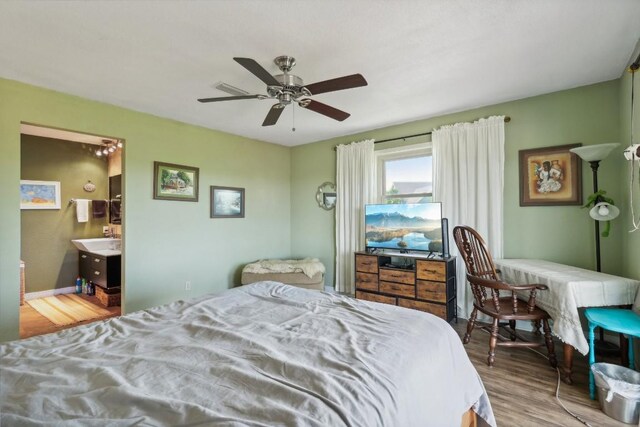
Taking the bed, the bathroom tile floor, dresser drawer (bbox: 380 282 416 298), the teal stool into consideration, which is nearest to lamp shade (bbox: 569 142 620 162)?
the teal stool

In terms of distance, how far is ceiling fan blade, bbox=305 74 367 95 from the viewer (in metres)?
2.03

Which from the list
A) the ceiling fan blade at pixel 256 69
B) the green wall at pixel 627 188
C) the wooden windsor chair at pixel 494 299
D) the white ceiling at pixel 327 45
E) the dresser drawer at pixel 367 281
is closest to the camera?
the ceiling fan blade at pixel 256 69

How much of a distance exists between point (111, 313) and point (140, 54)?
3406 mm

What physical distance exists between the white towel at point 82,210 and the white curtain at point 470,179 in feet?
18.9

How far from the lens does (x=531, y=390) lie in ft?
7.20

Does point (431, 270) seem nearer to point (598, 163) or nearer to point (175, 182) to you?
point (598, 163)

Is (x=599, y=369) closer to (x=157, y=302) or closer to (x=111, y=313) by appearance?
(x=157, y=302)

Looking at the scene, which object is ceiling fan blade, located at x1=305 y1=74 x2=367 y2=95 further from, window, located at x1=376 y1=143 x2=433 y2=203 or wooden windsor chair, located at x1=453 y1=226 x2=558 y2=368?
window, located at x1=376 y1=143 x2=433 y2=203

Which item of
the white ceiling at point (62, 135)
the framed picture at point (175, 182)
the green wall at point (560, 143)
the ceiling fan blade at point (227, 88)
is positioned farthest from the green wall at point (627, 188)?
the white ceiling at point (62, 135)

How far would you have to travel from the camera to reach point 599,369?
2092mm

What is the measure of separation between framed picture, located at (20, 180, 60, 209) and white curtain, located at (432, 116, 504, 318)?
5980 millimetres

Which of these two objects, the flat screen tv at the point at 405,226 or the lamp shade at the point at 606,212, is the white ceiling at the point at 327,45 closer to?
the lamp shade at the point at 606,212

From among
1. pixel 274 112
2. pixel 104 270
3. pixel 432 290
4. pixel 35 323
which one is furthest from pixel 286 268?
pixel 35 323

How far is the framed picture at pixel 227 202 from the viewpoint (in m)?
4.42
